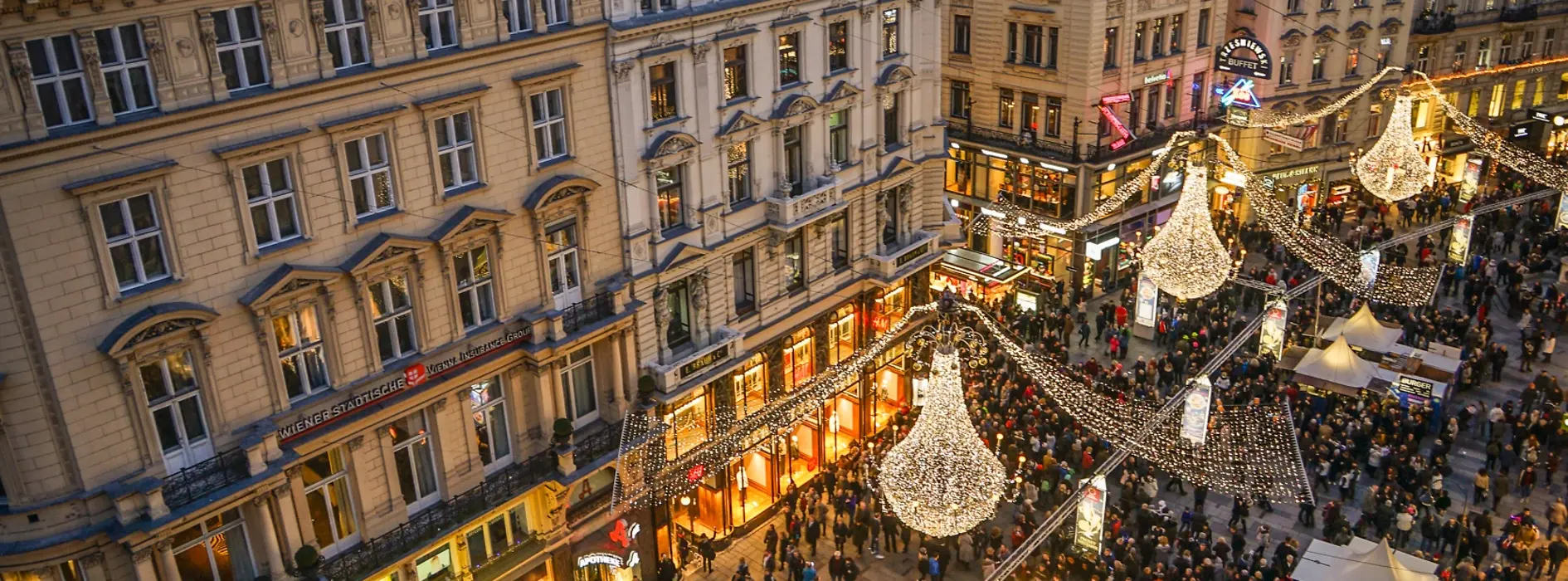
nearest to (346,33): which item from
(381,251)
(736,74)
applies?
(381,251)

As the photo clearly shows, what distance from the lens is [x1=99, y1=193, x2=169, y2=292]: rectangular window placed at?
19.5m

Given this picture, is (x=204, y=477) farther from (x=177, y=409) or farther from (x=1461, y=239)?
(x=1461, y=239)

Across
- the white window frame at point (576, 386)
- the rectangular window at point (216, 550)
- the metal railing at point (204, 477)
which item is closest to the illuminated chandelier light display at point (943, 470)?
the white window frame at point (576, 386)

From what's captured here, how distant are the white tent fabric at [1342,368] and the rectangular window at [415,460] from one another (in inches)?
994

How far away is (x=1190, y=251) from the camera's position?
107ft

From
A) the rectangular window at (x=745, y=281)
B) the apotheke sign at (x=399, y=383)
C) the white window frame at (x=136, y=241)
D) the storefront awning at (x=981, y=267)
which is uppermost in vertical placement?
the white window frame at (x=136, y=241)

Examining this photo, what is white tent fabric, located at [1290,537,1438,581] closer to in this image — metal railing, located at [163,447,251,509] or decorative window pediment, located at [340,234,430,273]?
decorative window pediment, located at [340,234,430,273]

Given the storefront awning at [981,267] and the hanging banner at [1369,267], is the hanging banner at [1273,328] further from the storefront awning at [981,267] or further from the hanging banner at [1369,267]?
the storefront awning at [981,267]

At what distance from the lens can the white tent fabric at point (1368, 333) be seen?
37969mm

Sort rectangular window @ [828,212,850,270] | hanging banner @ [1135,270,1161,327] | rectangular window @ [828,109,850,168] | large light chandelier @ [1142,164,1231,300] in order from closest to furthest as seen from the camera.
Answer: large light chandelier @ [1142,164,1231,300], rectangular window @ [828,109,850,168], rectangular window @ [828,212,850,270], hanging banner @ [1135,270,1161,327]

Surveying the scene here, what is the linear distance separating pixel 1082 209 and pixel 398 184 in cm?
2950

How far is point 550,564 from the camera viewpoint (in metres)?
28.4

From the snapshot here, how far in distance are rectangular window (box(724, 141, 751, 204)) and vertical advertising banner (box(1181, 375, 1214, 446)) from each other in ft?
40.7

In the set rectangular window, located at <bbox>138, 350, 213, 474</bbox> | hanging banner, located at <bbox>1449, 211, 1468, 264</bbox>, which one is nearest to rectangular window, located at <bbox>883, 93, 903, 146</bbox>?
rectangular window, located at <bbox>138, 350, 213, 474</bbox>
